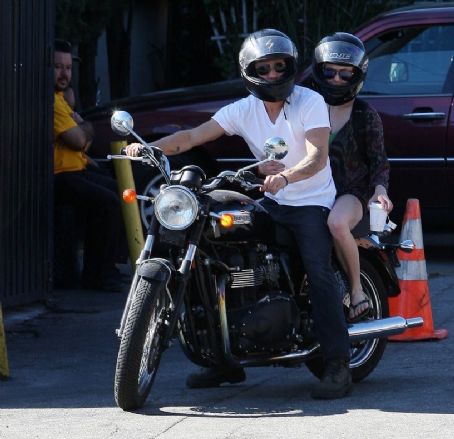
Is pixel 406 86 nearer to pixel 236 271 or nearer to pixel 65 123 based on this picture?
pixel 65 123

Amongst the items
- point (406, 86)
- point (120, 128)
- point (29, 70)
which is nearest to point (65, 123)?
point (29, 70)

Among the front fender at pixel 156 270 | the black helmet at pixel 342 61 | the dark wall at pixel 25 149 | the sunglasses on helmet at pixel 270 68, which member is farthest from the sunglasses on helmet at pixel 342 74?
the dark wall at pixel 25 149

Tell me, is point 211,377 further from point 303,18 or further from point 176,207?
point 303,18

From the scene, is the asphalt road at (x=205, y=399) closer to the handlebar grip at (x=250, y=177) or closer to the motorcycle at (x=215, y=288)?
the motorcycle at (x=215, y=288)

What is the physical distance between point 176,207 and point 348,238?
3.07 ft

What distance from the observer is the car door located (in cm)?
1077

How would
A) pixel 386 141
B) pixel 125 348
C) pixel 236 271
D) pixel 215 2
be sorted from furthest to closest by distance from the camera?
pixel 215 2 → pixel 386 141 → pixel 236 271 → pixel 125 348

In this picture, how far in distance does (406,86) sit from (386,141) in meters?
0.47

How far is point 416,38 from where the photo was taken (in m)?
10.9

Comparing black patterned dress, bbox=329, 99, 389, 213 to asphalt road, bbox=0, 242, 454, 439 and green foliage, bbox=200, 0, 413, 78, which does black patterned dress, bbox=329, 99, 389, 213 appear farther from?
green foliage, bbox=200, 0, 413, 78

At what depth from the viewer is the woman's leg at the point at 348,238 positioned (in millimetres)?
6594

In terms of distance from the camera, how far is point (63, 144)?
982 centimetres

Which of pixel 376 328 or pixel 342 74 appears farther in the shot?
pixel 342 74

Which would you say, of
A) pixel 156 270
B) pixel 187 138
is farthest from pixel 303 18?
pixel 156 270
